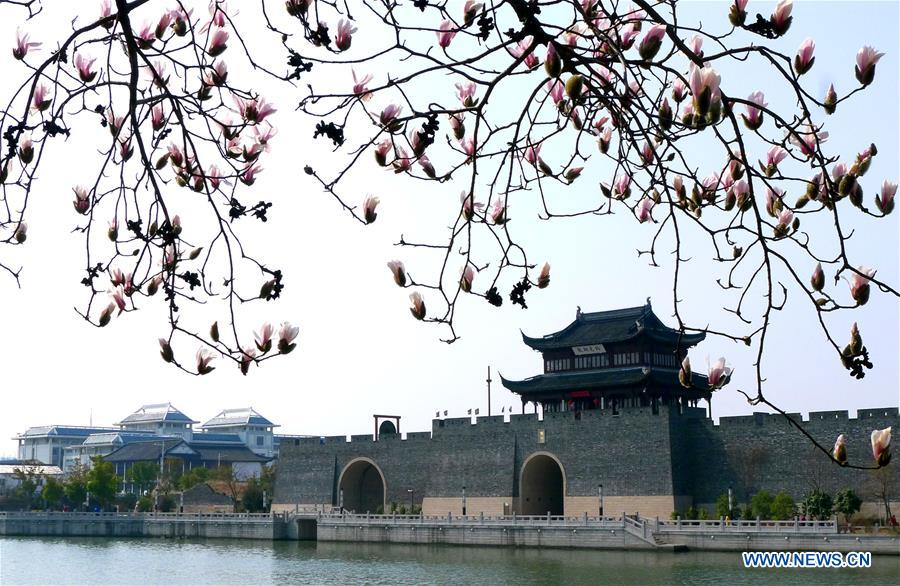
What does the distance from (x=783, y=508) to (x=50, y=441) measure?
60.5 metres

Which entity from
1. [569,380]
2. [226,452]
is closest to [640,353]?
[569,380]

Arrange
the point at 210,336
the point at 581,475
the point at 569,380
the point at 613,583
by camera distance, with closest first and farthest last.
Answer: the point at 210,336 → the point at 613,583 → the point at 581,475 → the point at 569,380

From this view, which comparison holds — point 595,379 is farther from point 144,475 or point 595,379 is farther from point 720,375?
point 720,375

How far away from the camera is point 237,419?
8112 centimetres

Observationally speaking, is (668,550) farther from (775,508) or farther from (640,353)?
(640,353)

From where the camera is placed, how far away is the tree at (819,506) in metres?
27.8

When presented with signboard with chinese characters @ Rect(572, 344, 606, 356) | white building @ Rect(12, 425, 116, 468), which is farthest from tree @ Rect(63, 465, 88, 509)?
white building @ Rect(12, 425, 116, 468)

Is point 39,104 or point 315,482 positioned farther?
point 315,482

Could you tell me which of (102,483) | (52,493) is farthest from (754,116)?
(52,493)

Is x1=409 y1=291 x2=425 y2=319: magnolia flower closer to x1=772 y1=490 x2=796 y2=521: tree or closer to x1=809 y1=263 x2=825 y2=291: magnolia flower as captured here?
x1=809 y1=263 x2=825 y2=291: magnolia flower

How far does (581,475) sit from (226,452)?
3721cm

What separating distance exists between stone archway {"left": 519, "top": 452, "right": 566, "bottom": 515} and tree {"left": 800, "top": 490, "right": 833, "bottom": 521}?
7.74m

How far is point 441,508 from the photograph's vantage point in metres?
36.1

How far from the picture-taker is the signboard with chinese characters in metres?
34.9
